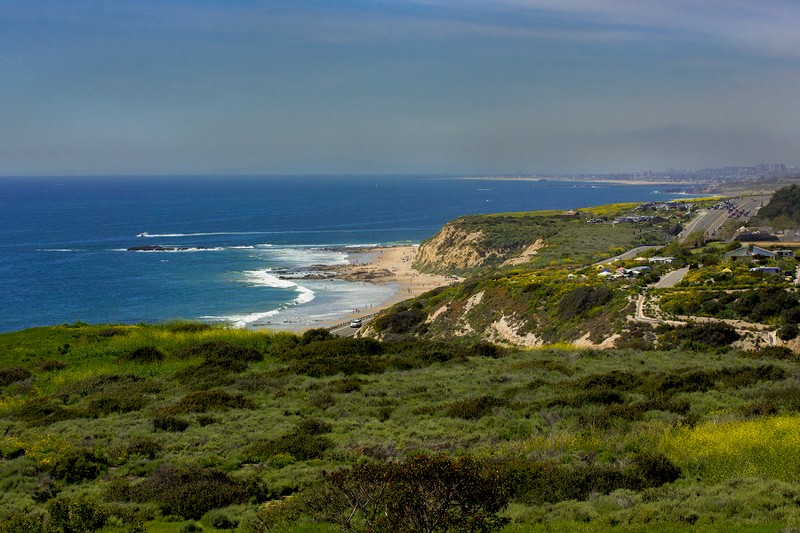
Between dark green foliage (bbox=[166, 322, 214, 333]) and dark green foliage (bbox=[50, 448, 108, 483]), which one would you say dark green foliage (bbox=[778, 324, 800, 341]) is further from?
dark green foliage (bbox=[166, 322, 214, 333])

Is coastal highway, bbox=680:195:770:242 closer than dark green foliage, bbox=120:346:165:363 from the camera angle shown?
No

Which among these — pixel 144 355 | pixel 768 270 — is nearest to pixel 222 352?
pixel 144 355

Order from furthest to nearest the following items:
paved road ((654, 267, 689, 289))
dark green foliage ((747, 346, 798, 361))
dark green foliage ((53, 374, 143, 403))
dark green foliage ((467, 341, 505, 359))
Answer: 1. paved road ((654, 267, 689, 289))
2. dark green foliage ((467, 341, 505, 359))
3. dark green foliage ((747, 346, 798, 361))
4. dark green foliage ((53, 374, 143, 403))

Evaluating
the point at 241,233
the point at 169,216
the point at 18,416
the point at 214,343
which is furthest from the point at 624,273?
the point at 169,216

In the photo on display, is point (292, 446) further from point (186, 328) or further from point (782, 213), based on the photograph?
point (782, 213)

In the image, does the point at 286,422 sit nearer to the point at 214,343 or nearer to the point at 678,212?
the point at 214,343

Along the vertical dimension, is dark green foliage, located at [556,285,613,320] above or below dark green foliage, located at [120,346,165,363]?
above

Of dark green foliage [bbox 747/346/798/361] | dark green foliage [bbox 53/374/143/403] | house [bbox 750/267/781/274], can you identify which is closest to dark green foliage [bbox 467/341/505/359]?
dark green foliage [bbox 747/346/798/361]
